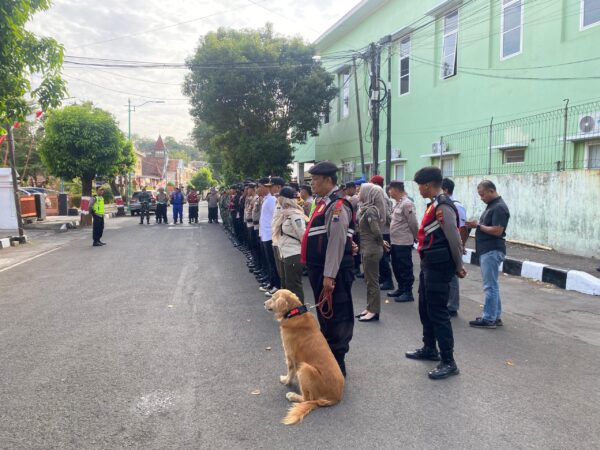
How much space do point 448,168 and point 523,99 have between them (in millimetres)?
3574

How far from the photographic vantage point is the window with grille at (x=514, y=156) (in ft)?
41.5

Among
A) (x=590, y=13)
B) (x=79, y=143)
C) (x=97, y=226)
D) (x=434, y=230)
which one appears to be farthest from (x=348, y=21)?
(x=434, y=230)

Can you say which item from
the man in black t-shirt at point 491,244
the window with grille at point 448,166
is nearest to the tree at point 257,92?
the window with grille at point 448,166

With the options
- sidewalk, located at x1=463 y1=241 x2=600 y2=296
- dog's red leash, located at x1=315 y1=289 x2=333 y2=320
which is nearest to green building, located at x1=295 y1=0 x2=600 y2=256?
sidewalk, located at x1=463 y1=241 x2=600 y2=296

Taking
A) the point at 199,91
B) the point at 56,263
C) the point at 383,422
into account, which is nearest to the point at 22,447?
the point at 383,422

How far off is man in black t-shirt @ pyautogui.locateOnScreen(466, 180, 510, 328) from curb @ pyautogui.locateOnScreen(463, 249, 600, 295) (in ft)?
7.14

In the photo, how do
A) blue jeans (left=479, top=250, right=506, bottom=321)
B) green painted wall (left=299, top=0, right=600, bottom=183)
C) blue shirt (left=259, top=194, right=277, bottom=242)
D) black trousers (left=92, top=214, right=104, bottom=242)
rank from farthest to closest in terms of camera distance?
1. black trousers (left=92, top=214, right=104, bottom=242)
2. green painted wall (left=299, top=0, right=600, bottom=183)
3. blue shirt (left=259, top=194, right=277, bottom=242)
4. blue jeans (left=479, top=250, right=506, bottom=321)

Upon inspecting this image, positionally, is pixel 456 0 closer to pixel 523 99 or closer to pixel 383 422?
pixel 523 99

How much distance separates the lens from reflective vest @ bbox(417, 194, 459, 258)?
4219mm

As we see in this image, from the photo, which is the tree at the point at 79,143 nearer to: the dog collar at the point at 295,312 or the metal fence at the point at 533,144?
the metal fence at the point at 533,144

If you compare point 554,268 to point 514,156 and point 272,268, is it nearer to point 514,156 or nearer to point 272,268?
point 272,268

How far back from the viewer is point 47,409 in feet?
11.9

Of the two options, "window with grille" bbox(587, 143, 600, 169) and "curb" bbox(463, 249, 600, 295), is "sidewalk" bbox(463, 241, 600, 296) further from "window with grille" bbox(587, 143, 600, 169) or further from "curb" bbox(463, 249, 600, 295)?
"window with grille" bbox(587, 143, 600, 169)

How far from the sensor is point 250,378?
4.18m
